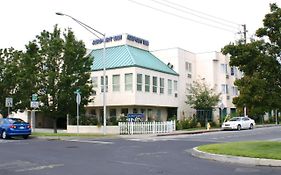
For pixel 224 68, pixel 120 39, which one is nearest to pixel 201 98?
pixel 224 68

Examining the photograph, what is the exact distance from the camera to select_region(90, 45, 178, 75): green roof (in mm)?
37500

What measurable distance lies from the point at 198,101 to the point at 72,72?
17.3 m

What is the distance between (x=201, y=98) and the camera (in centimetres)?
4259

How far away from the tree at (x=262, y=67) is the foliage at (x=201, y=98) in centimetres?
2698

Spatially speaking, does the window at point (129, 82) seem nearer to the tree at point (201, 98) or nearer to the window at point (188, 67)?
the tree at point (201, 98)

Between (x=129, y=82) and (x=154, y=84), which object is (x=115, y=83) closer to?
(x=129, y=82)

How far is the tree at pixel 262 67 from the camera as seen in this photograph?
48.5 ft

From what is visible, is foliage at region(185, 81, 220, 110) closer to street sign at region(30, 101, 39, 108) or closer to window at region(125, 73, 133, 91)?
window at region(125, 73, 133, 91)

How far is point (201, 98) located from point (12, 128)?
22929mm

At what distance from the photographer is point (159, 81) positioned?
1571 inches

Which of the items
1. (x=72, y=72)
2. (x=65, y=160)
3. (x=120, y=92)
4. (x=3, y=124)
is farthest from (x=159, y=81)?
(x=65, y=160)

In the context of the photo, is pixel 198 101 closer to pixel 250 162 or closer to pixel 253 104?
pixel 253 104

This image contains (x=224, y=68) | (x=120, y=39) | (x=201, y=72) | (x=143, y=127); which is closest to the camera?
(x=143, y=127)

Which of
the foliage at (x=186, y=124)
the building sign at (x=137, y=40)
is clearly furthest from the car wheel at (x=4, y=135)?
the building sign at (x=137, y=40)
